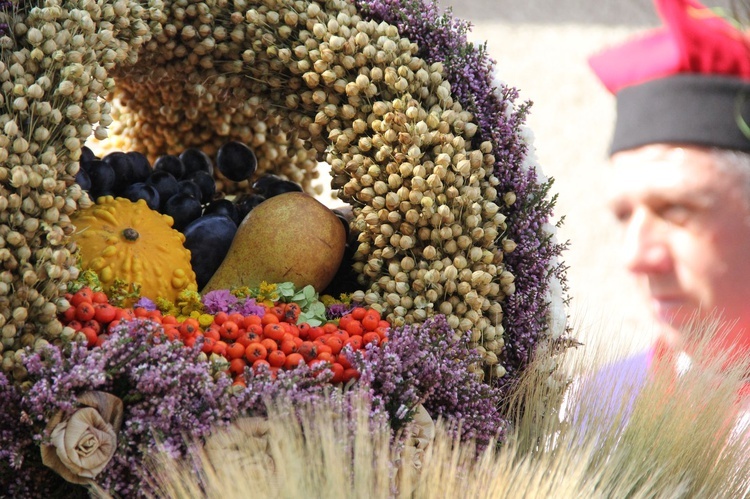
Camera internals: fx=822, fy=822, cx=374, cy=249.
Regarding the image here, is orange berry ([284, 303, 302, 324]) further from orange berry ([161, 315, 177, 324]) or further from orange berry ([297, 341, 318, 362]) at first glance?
orange berry ([161, 315, 177, 324])

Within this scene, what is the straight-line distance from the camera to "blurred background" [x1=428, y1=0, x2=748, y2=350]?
18.7 ft

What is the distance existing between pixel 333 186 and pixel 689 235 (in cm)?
112

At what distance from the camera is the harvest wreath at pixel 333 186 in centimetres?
156

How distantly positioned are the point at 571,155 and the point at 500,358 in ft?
13.5

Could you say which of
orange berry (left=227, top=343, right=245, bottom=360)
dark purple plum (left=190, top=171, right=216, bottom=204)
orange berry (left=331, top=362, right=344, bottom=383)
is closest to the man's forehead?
orange berry (left=331, top=362, right=344, bottom=383)

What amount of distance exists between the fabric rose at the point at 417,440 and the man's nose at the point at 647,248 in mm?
621

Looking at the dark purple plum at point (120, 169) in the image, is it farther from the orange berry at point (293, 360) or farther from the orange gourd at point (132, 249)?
the orange berry at point (293, 360)

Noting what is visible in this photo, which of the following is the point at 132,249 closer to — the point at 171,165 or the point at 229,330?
the point at 229,330

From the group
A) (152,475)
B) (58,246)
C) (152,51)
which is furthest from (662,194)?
(152,51)

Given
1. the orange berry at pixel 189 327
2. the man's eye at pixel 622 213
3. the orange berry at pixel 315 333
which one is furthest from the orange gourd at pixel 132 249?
the man's eye at pixel 622 213

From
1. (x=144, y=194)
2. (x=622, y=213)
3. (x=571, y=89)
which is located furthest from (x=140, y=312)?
(x=571, y=89)

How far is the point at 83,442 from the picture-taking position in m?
1.49

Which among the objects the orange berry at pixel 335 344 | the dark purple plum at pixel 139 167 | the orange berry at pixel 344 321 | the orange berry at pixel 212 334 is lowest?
the orange berry at pixel 212 334

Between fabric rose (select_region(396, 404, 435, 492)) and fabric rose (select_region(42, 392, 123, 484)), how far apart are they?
55cm
